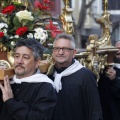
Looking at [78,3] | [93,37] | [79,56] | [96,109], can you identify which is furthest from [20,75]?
[78,3]

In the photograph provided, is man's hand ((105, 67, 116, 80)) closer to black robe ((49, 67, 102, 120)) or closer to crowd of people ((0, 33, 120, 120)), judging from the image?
crowd of people ((0, 33, 120, 120))

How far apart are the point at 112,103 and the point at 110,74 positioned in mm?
502

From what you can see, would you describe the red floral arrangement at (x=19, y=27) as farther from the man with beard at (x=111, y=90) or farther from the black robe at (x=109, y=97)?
the black robe at (x=109, y=97)

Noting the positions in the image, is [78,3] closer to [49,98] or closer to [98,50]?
[98,50]

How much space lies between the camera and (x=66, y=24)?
16.5ft

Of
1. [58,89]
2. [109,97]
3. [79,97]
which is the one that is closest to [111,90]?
[109,97]

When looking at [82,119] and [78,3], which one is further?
[78,3]

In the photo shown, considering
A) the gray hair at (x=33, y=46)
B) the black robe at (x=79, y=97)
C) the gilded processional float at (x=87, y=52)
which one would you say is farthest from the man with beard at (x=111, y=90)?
→ the gray hair at (x=33, y=46)

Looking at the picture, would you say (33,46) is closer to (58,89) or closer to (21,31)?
(21,31)

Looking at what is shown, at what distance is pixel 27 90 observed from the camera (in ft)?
10.1

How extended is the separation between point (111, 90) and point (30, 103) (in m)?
2.69

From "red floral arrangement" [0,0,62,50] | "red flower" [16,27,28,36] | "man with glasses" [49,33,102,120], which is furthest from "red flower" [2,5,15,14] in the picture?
"man with glasses" [49,33,102,120]

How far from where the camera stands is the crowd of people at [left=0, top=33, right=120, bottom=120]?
300cm

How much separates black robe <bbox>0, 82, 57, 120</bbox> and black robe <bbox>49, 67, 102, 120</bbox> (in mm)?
736
